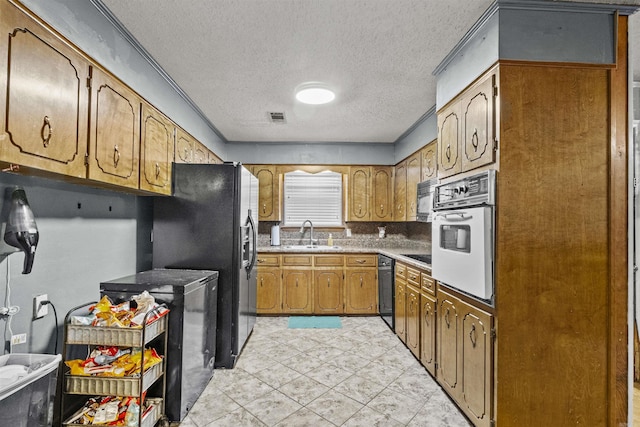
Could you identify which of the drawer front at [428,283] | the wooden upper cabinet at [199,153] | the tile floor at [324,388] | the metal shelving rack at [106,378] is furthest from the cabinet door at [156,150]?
the drawer front at [428,283]

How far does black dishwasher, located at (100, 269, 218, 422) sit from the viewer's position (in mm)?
2221

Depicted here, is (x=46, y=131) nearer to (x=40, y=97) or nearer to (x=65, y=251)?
(x=40, y=97)

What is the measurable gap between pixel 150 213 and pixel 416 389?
2.85m

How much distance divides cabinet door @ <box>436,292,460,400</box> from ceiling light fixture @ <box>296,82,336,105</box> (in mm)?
2069

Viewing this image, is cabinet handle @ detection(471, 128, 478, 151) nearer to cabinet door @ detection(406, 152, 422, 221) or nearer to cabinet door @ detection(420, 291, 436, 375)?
cabinet door @ detection(420, 291, 436, 375)

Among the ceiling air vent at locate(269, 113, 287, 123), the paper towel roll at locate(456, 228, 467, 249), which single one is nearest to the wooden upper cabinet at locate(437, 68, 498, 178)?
the paper towel roll at locate(456, 228, 467, 249)

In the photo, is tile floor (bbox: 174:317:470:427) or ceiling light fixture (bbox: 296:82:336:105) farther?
ceiling light fixture (bbox: 296:82:336:105)

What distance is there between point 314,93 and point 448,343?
8.01 ft

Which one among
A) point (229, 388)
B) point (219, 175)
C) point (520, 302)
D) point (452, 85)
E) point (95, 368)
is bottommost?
point (229, 388)

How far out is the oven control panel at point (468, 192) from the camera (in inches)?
75.9

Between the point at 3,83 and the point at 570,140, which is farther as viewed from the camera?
the point at 570,140

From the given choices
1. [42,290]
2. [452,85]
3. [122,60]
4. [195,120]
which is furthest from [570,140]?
[195,120]

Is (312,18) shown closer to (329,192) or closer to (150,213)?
(150,213)

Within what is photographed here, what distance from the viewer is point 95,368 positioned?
191 centimetres
